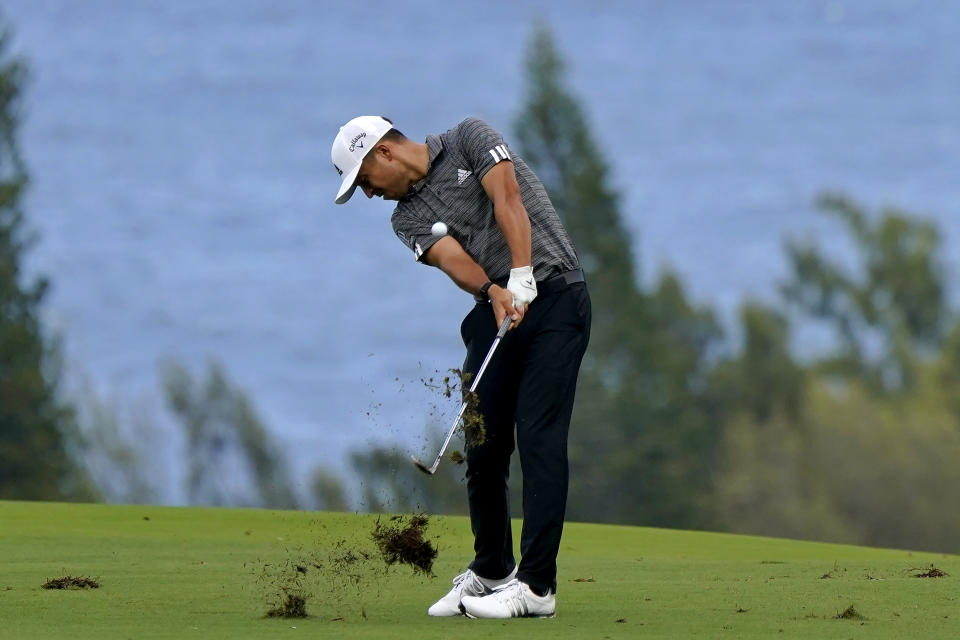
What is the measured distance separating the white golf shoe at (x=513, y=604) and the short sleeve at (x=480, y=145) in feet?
5.31

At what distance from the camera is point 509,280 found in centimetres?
617

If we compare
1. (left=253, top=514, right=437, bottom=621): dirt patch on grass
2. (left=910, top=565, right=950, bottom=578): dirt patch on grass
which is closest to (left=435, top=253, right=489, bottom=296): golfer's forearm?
A: (left=253, top=514, right=437, bottom=621): dirt patch on grass

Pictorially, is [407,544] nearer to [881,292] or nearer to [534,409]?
[534,409]

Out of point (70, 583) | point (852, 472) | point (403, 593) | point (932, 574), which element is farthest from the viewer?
point (852, 472)

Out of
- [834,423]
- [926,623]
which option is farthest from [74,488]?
[926,623]

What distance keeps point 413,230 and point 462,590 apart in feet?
4.83

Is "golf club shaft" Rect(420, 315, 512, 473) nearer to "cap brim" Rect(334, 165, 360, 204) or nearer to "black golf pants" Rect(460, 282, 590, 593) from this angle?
"black golf pants" Rect(460, 282, 590, 593)

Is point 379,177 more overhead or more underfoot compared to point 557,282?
more overhead

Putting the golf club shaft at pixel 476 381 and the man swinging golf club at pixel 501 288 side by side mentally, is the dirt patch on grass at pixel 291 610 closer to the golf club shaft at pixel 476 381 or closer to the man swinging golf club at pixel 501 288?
the man swinging golf club at pixel 501 288

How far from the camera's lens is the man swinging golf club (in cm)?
619

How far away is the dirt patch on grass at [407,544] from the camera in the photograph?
6430mm

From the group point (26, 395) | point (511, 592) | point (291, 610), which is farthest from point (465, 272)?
point (26, 395)

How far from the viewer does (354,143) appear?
20.6ft

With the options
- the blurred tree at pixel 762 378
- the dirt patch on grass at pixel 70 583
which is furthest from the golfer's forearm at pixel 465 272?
the blurred tree at pixel 762 378
